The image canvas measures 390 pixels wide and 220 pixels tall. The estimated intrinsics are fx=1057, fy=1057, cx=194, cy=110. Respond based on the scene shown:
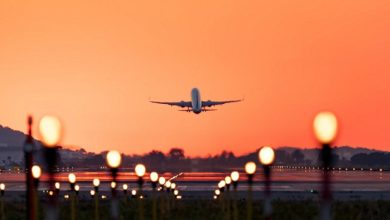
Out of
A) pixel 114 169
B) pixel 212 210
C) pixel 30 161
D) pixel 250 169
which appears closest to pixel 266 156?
pixel 114 169

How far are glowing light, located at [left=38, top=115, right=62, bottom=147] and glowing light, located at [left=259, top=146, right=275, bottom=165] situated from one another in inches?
157

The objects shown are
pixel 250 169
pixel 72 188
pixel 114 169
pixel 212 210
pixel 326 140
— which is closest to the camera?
pixel 326 140

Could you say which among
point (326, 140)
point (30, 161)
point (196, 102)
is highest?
point (196, 102)

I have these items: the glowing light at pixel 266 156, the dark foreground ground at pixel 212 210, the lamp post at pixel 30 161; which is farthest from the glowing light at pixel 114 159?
the dark foreground ground at pixel 212 210

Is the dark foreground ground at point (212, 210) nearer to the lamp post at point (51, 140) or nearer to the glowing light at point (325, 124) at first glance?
the lamp post at point (51, 140)

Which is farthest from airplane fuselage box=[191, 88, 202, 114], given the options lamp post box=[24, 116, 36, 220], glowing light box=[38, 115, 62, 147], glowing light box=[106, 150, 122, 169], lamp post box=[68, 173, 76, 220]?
glowing light box=[38, 115, 62, 147]

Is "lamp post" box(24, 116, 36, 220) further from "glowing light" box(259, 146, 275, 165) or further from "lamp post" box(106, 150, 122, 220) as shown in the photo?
"glowing light" box(259, 146, 275, 165)

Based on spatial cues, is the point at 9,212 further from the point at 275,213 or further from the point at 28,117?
the point at 28,117

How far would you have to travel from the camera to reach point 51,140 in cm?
1678

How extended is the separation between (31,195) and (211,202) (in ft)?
132

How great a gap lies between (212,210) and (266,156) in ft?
127

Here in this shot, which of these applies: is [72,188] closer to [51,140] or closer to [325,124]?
[51,140]

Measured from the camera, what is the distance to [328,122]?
14.8m

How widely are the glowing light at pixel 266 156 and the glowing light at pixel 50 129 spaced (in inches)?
157
